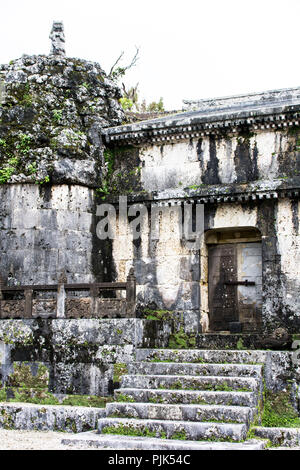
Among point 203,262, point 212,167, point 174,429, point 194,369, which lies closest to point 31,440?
point 174,429

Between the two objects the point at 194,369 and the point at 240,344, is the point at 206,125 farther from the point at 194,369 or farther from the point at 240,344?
the point at 194,369

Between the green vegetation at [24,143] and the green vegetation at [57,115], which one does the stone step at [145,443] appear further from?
the green vegetation at [57,115]

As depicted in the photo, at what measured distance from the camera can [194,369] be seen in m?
12.4

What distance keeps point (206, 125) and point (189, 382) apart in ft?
24.1

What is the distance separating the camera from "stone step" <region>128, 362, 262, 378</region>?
12.1 meters

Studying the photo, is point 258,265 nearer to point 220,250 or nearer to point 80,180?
point 220,250

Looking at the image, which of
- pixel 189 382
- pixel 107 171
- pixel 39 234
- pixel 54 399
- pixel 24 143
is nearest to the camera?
pixel 189 382

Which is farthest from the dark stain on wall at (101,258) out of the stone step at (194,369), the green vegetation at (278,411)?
the green vegetation at (278,411)

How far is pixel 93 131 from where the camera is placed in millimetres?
17797

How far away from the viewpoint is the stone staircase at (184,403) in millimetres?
9938

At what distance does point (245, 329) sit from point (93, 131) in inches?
273

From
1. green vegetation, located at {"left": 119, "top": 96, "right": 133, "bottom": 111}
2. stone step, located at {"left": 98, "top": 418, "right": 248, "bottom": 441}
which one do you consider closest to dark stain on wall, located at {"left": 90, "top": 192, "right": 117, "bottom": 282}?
stone step, located at {"left": 98, "top": 418, "right": 248, "bottom": 441}

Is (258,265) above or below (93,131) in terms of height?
below
